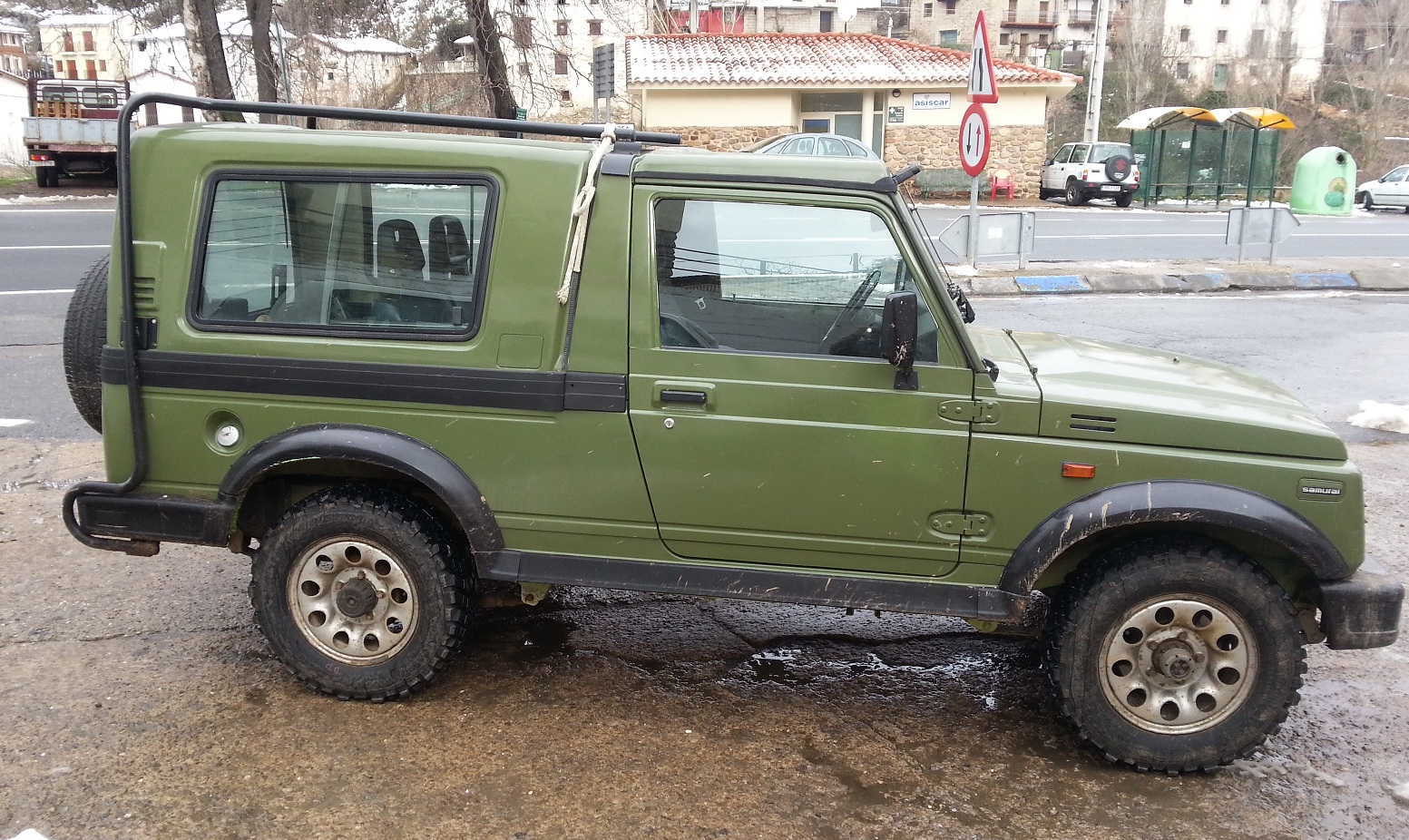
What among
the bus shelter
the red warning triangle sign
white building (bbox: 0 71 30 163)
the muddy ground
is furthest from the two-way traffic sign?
white building (bbox: 0 71 30 163)

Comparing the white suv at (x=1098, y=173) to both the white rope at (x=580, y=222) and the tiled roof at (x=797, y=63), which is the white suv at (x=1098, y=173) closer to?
the tiled roof at (x=797, y=63)

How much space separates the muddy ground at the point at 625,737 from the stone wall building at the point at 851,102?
28933 mm

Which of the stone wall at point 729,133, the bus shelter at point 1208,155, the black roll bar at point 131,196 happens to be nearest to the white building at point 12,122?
the stone wall at point 729,133

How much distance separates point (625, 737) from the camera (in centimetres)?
376

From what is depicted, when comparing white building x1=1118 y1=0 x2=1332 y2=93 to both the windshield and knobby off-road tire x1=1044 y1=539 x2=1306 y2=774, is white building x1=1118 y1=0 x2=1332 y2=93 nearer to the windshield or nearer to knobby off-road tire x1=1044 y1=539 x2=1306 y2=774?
the windshield

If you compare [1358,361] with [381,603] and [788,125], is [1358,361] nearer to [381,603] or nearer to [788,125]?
[381,603]

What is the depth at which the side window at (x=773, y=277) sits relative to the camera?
11.7 ft

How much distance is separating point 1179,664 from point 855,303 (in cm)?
156

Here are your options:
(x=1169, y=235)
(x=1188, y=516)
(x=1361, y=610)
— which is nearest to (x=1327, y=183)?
(x=1169, y=235)

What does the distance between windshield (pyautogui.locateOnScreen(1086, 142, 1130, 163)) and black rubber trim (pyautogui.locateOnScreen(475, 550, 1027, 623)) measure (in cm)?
3008

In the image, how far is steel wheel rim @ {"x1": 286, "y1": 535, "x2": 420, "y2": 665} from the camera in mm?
3838

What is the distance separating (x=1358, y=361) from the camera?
10.1 metres

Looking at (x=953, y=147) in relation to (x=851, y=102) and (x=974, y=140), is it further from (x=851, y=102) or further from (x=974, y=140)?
(x=974, y=140)

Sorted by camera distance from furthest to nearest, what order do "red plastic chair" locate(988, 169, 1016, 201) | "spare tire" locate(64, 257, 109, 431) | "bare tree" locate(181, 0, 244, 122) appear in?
"red plastic chair" locate(988, 169, 1016, 201)
"bare tree" locate(181, 0, 244, 122)
"spare tire" locate(64, 257, 109, 431)
